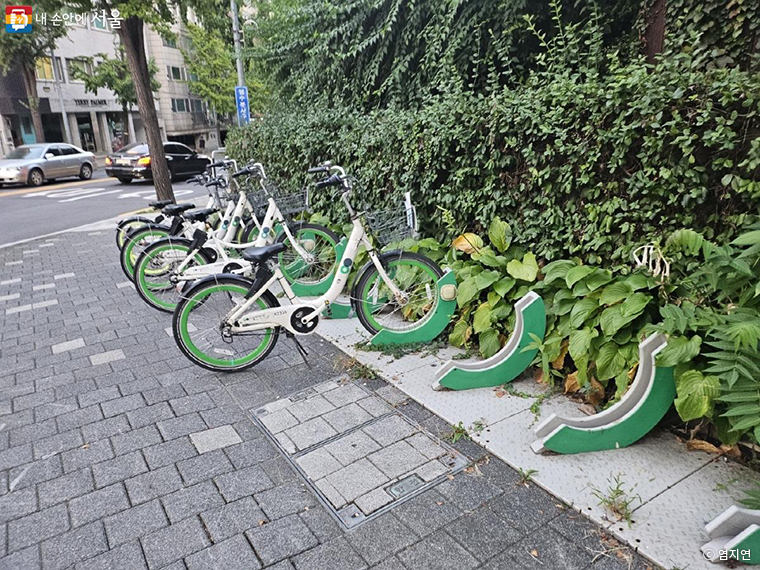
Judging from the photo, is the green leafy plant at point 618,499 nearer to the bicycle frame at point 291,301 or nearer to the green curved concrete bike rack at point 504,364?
the green curved concrete bike rack at point 504,364

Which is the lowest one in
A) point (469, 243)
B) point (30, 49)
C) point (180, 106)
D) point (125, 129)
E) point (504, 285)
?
point (504, 285)

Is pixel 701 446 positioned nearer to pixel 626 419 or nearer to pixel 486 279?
pixel 626 419

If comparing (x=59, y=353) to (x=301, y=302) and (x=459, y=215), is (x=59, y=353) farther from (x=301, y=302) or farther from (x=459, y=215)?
(x=459, y=215)

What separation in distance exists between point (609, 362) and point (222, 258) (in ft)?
11.8

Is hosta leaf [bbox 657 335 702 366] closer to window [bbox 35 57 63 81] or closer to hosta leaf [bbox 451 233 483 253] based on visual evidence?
hosta leaf [bbox 451 233 483 253]

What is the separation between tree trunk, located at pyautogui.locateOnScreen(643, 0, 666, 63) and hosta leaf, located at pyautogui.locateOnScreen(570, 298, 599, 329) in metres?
2.61

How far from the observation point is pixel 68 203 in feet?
48.0

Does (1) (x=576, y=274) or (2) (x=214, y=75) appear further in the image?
(2) (x=214, y=75)

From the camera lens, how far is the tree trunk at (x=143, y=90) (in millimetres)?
10156

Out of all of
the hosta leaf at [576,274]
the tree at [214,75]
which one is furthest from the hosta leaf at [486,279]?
the tree at [214,75]

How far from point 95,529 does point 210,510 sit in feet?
1.63

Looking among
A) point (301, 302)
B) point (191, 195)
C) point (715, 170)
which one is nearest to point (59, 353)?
point (301, 302)

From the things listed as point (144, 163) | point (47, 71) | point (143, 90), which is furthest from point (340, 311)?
point (47, 71)

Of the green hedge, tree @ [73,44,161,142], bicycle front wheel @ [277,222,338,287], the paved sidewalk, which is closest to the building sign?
tree @ [73,44,161,142]
